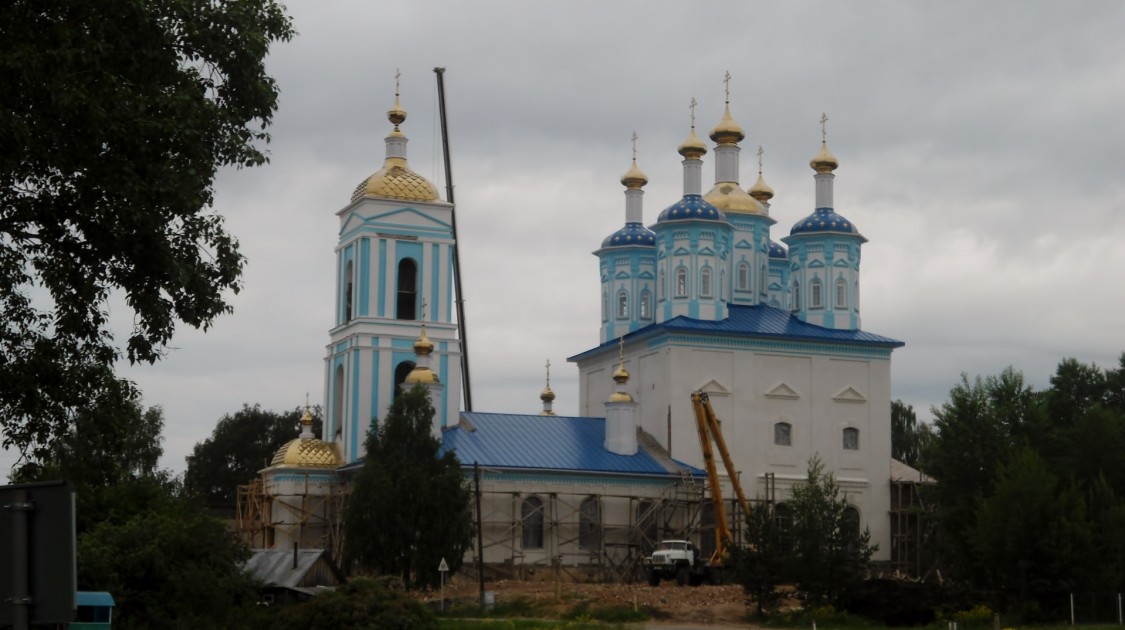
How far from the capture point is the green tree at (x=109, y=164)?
41.5 feet

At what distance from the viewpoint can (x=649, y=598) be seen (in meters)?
34.5

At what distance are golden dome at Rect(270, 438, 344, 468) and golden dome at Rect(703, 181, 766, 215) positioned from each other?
47.4 feet

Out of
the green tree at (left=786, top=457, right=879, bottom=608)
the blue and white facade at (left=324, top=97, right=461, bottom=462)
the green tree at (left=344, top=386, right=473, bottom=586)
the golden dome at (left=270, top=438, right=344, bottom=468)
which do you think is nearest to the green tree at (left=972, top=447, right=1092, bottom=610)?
the green tree at (left=786, top=457, right=879, bottom=608)

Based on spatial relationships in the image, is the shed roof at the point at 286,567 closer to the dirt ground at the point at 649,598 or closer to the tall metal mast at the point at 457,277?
the dirt ground at the point at 649,598

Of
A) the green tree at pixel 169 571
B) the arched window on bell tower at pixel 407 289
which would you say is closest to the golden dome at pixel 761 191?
the arched window on bell tower at pixel 407 289

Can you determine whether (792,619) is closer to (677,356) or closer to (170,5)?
(677,356)

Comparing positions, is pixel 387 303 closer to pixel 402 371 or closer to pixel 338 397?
pixel 402 371

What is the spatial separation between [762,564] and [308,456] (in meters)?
16.2

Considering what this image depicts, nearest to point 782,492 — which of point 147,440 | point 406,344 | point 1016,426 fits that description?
point 1016,426

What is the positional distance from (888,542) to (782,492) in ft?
12.2

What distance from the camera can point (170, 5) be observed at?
13680 millimetres

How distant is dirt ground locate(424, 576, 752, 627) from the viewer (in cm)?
3306

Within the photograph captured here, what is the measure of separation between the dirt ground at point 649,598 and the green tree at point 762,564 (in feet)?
2.39

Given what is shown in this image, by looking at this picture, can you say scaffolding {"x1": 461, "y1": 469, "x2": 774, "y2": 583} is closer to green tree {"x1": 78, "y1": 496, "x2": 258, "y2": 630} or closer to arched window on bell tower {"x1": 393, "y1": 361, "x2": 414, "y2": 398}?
arched window on bell tower {"x1": 393, "y1": 361, "x2": 414, "y2": 398}
